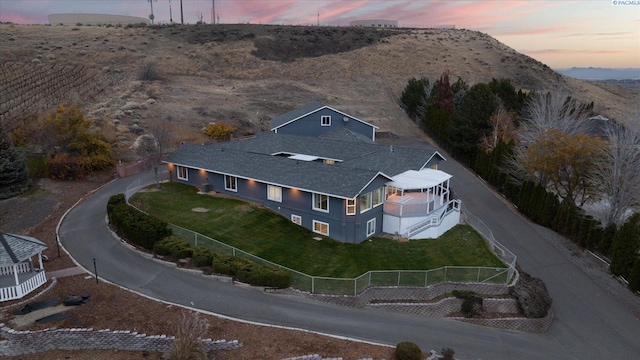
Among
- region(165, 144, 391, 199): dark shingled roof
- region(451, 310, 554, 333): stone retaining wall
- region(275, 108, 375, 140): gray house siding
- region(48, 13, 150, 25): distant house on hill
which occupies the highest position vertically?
region(48, 13, 150, 25): distant house on hill

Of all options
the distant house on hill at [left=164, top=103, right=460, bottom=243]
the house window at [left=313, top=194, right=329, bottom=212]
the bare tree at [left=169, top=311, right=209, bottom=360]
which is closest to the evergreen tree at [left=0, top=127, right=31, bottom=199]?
the distant house on hill at [left=164, top=103, right=460, bottom=243]

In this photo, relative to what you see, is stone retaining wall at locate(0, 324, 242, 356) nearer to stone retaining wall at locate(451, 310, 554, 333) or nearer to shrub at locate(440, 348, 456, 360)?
shrub at locate(440, 348, 456, 360)

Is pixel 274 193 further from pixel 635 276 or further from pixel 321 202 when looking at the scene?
pixel 635 276

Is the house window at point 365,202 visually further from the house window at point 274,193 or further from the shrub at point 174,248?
the shrub at point 174,248

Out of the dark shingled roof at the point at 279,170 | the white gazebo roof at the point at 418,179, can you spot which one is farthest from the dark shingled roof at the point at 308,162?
the white gazebo roof at the point at 418,179

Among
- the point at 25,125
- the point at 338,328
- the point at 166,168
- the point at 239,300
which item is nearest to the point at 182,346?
the point at 239,300

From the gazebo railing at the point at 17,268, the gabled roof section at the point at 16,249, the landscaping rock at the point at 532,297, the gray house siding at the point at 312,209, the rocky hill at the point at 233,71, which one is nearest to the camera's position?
the gabled roof section at the point at 16,249

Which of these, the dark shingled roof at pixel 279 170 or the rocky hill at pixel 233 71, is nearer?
the dark shingled roof at pixel 279 170
